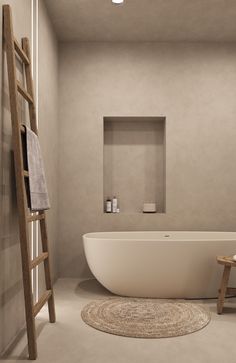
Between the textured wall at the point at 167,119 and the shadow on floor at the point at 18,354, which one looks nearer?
the shadow on floor at the point at 18,354

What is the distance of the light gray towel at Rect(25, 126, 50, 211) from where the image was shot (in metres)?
2.42

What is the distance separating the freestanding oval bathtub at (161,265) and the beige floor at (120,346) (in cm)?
48

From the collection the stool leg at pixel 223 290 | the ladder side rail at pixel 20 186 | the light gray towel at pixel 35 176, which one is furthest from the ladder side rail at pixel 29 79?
the stool leg at pixel 223 290

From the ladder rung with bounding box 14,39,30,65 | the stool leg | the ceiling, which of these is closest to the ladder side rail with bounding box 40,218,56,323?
the ladder rung with bounding box 14,39,30,65

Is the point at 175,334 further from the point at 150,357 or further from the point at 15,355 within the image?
the point at 15,355

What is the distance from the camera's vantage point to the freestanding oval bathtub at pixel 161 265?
334cm

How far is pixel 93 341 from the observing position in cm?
246

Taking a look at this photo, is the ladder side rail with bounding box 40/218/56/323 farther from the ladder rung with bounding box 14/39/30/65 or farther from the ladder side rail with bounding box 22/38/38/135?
the ladder rung with bounding box 14/39/30/65

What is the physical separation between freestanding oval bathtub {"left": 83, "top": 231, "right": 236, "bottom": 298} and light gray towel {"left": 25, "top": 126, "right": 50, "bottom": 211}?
93 centimetres

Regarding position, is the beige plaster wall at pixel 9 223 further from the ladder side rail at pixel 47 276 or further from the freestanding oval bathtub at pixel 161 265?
the freestanding oval bathtub at pixel 161 265

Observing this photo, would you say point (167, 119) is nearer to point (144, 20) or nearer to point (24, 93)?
point (144, 20)

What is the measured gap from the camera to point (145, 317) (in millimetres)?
2904

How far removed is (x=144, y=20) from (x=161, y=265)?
7.77 feet

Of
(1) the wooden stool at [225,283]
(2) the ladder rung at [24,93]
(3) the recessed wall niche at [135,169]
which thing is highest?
(2) the ladder rung at [24,93]
